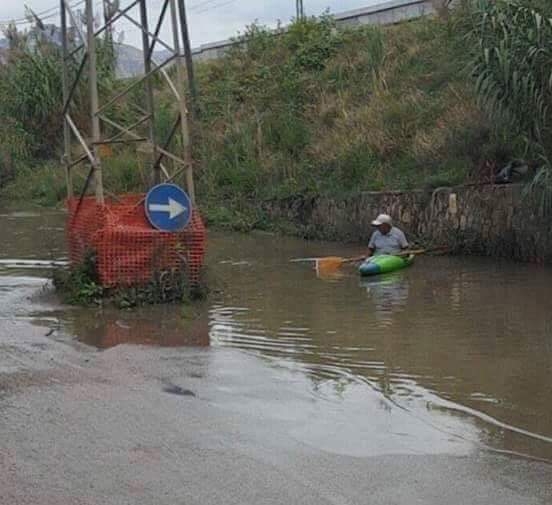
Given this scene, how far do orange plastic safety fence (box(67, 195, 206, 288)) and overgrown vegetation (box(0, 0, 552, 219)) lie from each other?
5857 mm

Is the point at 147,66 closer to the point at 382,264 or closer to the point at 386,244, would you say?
the point at 382,264

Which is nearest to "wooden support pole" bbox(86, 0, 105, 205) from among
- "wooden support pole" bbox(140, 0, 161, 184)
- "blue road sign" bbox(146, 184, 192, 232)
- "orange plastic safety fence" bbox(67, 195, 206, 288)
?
"orange plastic safety fence" bbox(67, 195, 206, 288)

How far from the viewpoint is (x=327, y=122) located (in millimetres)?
26812

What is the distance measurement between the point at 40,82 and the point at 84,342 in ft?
103

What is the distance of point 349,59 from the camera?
101 feet

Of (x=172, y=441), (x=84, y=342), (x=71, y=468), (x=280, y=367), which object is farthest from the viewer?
(x=84, y=342)

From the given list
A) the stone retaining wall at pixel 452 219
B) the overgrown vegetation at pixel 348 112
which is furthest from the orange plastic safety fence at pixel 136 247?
the stone retaining wall at pixel 452 219

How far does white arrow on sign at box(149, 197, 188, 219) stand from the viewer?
39.2 ft

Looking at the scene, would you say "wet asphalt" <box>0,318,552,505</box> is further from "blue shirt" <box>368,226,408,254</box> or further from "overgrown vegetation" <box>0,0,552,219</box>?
"overgrown vegetation" <box>0,0,552,219</box>

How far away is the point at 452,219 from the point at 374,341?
8.74m

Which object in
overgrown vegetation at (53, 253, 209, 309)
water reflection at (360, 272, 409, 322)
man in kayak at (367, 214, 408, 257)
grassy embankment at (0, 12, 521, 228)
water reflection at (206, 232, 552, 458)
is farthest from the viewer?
grassy embankment at (0, 12, 521, 228)

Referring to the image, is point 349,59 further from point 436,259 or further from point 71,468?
point 71,468

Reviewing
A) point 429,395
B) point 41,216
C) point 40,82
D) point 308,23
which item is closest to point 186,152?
point 429,395

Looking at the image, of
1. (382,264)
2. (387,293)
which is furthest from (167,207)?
(382,264)
